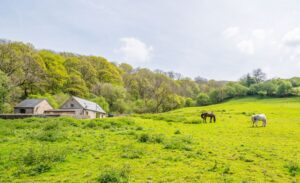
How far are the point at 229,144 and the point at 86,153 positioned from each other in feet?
33.3

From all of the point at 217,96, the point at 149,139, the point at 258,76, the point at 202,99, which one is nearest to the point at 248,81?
the point at 258,76

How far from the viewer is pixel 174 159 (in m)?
13.6

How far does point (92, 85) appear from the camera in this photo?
249ft

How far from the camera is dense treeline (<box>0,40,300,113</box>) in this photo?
5684cm

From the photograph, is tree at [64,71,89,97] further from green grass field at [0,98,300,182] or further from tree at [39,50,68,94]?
green grass field at [0,98,300,182]

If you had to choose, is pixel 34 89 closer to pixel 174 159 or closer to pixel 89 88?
pixel 89 88

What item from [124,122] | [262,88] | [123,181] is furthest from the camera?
[262,88]

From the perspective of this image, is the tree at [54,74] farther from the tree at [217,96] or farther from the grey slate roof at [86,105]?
the tree at [217,96]

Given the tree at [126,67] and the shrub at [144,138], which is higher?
the tree at [126,67]

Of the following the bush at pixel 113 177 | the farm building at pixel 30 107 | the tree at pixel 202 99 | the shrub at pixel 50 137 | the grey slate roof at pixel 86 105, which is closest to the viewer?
the bush at pixel 113 177

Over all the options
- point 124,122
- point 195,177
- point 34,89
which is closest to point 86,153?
point 195,177

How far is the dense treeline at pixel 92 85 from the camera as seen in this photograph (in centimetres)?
5684

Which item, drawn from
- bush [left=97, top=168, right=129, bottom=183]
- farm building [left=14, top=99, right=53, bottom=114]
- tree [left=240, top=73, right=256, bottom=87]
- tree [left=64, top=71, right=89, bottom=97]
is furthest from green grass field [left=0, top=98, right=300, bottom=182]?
tree [left=240, top=73, right=256, bottom=87]

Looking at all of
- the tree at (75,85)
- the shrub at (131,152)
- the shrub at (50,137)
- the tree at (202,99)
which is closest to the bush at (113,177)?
the shrub at (131,152)
